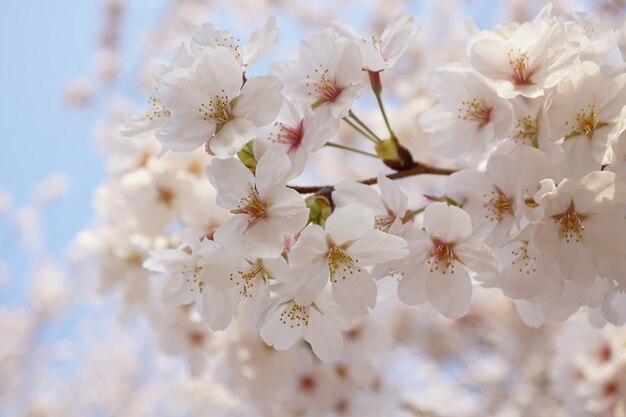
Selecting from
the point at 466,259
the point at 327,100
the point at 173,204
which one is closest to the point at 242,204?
the point at 327,100

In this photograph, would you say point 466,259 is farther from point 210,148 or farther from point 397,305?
point 397,305

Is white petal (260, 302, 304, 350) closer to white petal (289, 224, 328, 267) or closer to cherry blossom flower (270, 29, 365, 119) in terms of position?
white petal (289, 224, 328, 267)

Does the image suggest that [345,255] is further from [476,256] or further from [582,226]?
[582,226]

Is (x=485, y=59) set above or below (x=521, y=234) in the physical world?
above

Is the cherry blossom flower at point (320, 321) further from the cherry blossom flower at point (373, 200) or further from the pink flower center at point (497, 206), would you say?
the pink flower center at point (497, 206)

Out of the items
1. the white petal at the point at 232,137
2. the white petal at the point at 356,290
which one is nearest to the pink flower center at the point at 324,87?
the white petal at the point at 232,137

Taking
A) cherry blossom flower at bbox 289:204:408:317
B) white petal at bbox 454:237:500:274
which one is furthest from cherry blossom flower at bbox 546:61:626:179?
cherry blossom flower at bbox 289:204:408:317
